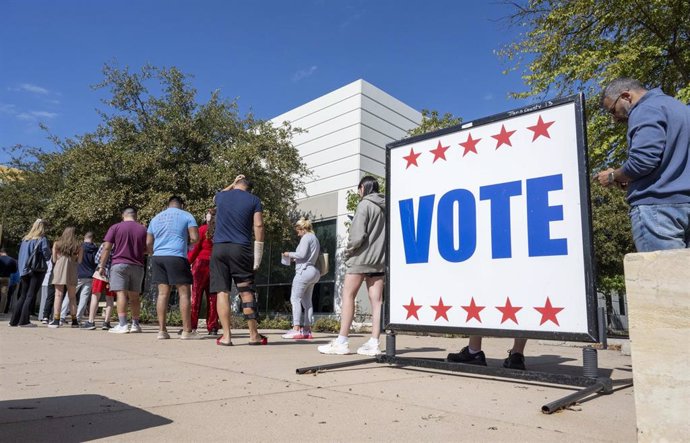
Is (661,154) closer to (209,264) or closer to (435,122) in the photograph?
(209,264)

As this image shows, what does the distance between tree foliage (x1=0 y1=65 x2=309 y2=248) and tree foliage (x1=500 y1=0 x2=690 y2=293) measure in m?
7.29

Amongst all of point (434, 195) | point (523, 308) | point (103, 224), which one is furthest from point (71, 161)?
point (523, 308)

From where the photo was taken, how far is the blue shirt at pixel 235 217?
579cm

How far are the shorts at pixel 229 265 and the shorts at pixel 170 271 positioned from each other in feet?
3.13

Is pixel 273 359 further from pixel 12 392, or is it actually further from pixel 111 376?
pixel 12 392

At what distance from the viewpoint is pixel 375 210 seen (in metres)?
5.16

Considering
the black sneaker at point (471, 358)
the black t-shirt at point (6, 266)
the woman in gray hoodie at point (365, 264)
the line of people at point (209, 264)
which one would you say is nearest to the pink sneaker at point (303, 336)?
the line of people at point (209, 264)

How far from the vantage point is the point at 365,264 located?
16.6ft

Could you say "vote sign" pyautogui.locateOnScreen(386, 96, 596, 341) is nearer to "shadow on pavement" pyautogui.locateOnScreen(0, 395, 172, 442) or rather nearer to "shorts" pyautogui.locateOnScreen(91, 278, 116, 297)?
"shadow on pavement" pyautogui.locateOnScreen(0, 395, 172, 442)

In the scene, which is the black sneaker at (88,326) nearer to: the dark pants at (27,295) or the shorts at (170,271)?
the dark pants at (27,295)

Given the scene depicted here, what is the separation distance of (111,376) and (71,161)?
517 inches

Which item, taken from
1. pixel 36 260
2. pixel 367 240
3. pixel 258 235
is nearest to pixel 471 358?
pixel 367 240

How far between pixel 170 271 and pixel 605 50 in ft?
32.6

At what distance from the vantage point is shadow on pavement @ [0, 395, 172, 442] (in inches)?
82.7
